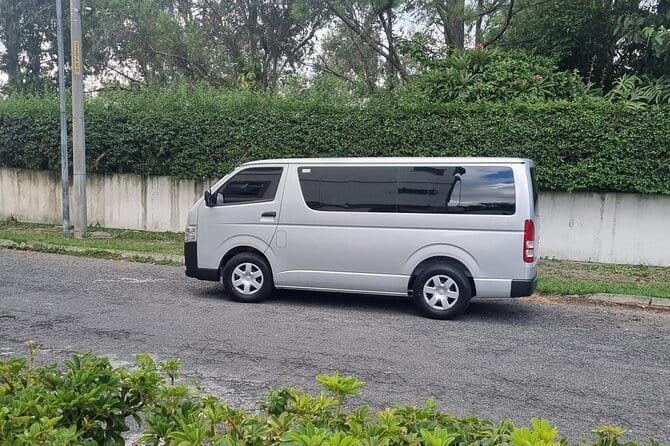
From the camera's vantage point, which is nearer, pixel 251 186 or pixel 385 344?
pixel 385 344

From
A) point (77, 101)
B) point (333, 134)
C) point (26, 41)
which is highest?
point (26, 41)

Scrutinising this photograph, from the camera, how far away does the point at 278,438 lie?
205 centimetres

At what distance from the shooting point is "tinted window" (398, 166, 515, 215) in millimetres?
6988

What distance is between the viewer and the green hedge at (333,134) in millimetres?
10484

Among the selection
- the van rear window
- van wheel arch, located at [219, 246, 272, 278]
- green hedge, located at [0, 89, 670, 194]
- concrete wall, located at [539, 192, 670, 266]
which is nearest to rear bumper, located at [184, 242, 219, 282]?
van wheel arch, located at [219, 246, 272, 278]

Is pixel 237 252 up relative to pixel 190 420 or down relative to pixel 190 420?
down

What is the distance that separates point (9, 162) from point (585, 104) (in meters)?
14.5

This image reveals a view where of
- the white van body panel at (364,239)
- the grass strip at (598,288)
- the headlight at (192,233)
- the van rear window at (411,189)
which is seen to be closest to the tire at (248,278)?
the white van body panel at (364,239)

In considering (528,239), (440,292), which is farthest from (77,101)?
(528,239)

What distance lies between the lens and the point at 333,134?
1241 centimetres

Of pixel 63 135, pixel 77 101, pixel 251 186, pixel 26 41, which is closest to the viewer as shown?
pixel 251 186

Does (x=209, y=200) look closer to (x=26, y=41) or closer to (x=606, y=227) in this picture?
(x=606, y=227)

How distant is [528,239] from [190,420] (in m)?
5.50

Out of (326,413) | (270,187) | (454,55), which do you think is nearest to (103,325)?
(270,187)
